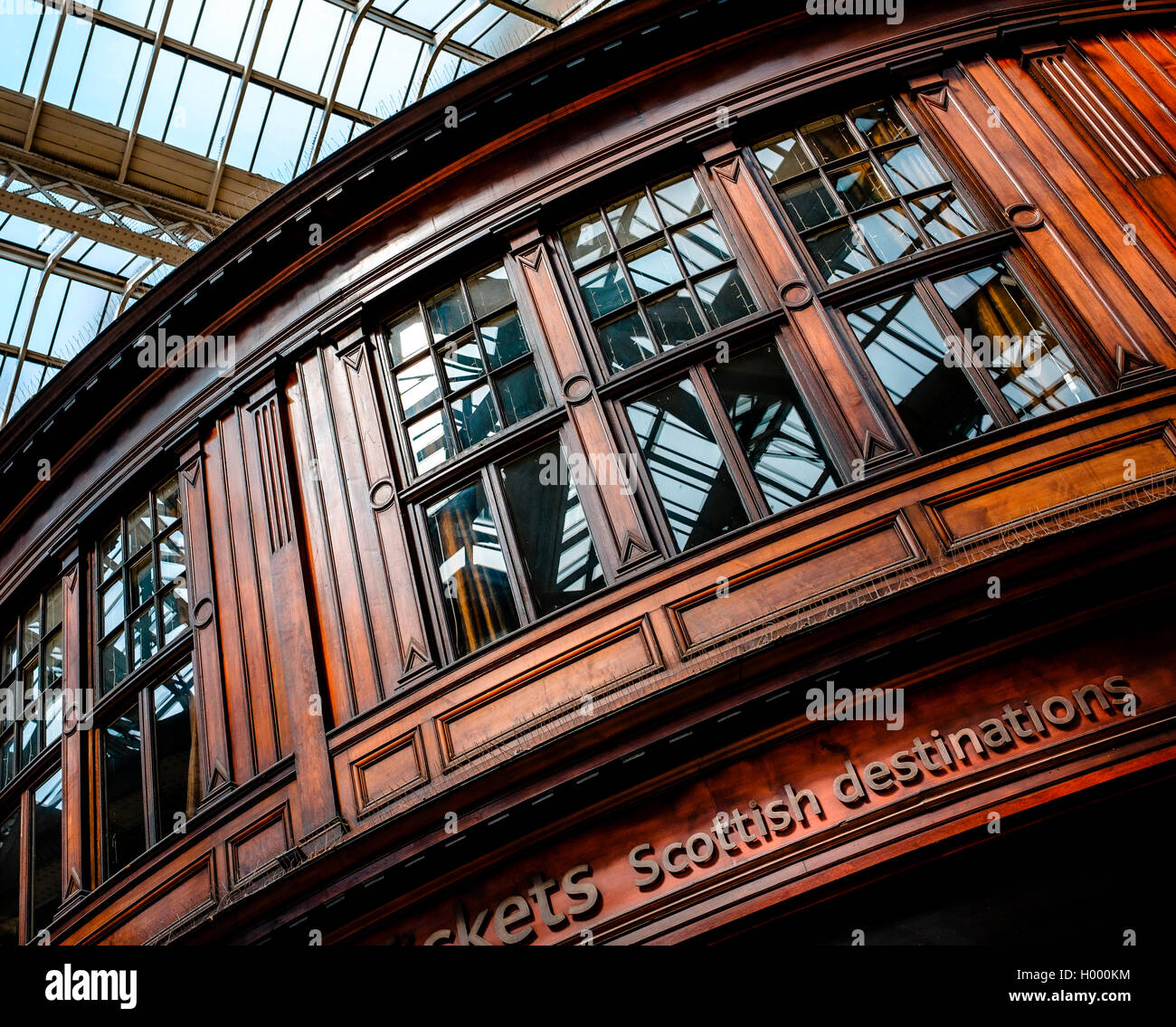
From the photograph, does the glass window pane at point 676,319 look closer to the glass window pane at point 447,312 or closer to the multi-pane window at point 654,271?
the multi-pane window at point 654,271

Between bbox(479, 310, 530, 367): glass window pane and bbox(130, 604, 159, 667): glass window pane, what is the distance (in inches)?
151

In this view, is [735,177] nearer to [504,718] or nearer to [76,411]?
[504,718]

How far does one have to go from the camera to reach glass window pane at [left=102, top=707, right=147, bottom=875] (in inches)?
379

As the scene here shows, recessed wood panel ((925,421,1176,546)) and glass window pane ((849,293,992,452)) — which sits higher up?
glass window pane ((849,293,992,452))

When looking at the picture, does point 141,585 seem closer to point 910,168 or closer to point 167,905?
point 167,905

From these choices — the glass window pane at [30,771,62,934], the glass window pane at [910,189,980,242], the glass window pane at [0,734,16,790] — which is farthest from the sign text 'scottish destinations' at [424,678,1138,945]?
the glass window pane at [0,734,16,790]

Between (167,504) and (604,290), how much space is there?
4.68m

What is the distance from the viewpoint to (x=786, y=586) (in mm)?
7770

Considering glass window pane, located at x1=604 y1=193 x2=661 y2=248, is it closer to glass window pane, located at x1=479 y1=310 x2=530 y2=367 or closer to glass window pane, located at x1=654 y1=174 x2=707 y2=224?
glass window pane, located at x1=654 y1=174 x2=707 y2=224

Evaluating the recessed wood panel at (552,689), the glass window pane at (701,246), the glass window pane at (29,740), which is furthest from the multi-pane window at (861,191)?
the glass window pane at (29,740)

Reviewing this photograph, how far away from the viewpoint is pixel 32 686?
11.6 m

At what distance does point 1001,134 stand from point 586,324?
3.70 m

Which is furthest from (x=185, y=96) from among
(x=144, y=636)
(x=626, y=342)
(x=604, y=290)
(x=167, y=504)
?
(x=626, y=342)
